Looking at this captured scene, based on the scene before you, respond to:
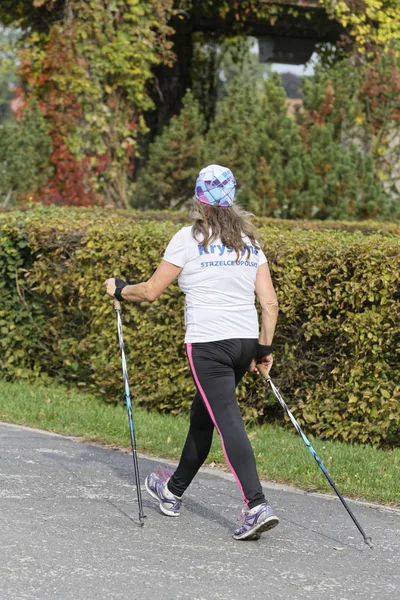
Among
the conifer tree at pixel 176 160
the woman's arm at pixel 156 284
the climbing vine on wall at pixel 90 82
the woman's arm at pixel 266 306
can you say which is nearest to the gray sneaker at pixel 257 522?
the woman's arm at pixel 266 306

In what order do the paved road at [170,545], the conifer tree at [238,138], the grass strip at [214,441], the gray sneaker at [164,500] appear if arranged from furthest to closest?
1. the conifer tree at [238,138]
2. the grass strip at [214,441]
3. the gray sneaker at [164,500]
4. the paved road at [170,545]

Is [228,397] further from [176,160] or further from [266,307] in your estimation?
[176,160]

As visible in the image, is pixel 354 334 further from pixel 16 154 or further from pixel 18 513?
pixel 16 154

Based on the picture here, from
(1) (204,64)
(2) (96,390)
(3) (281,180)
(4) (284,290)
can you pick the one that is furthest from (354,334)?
(1) (204,64)

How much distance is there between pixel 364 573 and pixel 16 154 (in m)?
11.5

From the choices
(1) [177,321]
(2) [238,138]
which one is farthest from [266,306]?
(2) [238,138]

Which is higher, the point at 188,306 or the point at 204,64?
the point at 204,64

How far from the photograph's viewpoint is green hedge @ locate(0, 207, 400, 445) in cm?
749

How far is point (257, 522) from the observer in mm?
5137

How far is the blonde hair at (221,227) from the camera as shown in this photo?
5.30m

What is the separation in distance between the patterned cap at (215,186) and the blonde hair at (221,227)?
37 millimetres

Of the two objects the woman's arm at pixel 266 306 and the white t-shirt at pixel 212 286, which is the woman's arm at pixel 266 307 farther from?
the white t-shirt at pixel 212 286

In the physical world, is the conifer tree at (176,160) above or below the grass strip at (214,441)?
above

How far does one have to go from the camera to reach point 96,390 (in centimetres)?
927
